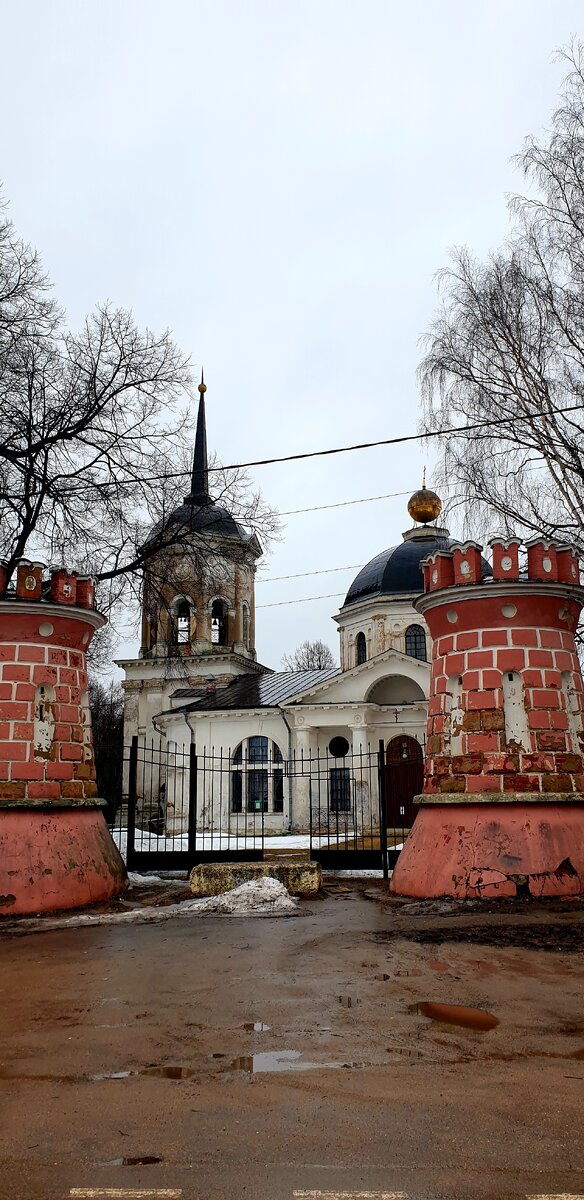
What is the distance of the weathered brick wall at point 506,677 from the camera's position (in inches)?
402

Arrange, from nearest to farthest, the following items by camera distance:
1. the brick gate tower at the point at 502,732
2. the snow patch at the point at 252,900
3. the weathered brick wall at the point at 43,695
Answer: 1. the brick gate tower at the point at 502,732
2. the snow patch at the point at 252,900
3. the weathered brick wall at the point at 43,695

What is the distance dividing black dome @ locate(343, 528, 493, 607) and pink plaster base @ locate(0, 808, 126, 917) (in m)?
22.1

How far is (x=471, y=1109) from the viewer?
12.5 ft

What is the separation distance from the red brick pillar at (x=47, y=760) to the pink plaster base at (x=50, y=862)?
0.01 meters

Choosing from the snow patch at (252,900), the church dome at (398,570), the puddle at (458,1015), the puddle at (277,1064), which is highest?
the church dome at (398,570)

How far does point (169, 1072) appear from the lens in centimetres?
441

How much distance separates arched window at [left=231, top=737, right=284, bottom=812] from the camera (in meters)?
29.8

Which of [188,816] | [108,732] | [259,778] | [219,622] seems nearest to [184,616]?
[219,622]

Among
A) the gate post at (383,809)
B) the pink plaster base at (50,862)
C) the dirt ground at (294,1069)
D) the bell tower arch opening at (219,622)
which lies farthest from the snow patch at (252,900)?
the bell tower arch opening at (219,622)

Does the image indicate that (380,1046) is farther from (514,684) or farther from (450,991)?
(514,684)

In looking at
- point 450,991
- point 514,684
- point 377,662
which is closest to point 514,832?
point 514,684

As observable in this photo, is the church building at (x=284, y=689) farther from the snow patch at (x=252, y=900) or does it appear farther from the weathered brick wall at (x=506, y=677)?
the snow patch at (x=252, y=900)

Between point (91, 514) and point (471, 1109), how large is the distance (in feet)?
49.2

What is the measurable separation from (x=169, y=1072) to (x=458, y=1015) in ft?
6.17
